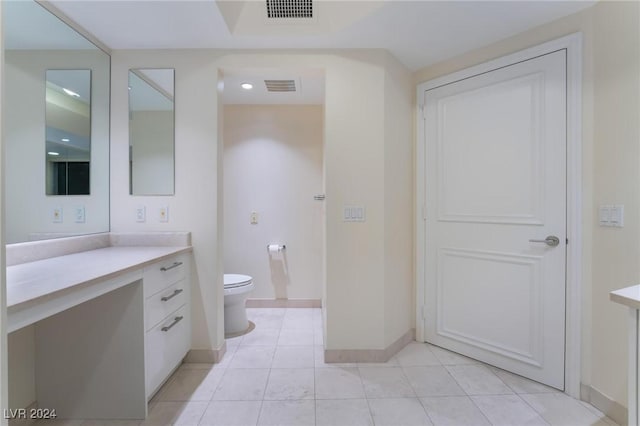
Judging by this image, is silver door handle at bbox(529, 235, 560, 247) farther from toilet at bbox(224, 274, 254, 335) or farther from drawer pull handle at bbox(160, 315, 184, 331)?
drawer pull handle at bbox(160, 315, 184, 331)

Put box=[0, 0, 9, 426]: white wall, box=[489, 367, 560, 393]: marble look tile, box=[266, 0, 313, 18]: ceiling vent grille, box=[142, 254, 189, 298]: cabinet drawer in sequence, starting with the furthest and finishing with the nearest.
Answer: box=[266, 0, 313, 18]: ceiling vent grille
box=[489, 367, 560, 393]: marble look tile
box=[142, 254, 189, 298]: cabinet drawer
box=[0, 0, 9, 426]: white wall

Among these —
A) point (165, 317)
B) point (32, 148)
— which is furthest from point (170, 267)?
point (32, 148)

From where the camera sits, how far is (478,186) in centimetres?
218

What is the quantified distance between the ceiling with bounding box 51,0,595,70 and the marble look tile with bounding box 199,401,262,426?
2261 millimetres

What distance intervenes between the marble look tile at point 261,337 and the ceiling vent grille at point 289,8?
2417 millimetres

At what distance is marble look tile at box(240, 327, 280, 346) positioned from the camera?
8.21ft

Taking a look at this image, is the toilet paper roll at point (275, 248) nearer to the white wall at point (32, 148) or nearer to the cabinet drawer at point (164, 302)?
the cabinet drawer at point (164, 302)

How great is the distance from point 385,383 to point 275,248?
1746 millimetres

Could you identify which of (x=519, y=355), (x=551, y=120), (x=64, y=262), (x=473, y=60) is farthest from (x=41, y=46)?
(x=519, y=355)

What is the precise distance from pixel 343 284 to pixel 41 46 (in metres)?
2.31

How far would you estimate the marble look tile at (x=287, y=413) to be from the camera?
1.58 metres

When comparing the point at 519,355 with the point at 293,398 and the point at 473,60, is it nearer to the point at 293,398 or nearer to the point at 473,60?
the point at 293,398

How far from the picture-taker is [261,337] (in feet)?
8.60

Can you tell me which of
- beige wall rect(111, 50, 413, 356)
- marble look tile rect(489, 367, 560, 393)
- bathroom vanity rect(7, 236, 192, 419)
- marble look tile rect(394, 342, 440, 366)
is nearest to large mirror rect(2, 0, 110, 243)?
beige wall rect(111, 50, 413, 356)
